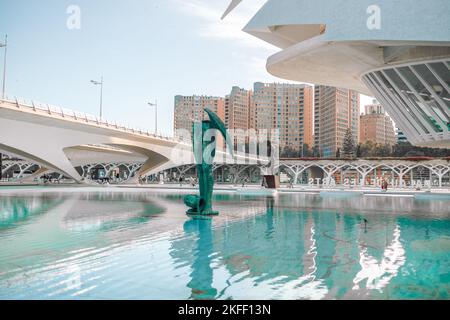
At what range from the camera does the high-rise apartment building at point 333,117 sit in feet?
390

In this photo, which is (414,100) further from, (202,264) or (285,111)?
(285,111)

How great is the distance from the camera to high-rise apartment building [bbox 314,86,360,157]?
11888 cm

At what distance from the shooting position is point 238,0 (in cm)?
2481

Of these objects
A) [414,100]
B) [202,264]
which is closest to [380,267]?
[202,264]

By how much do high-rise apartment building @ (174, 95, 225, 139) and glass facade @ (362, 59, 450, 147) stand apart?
96038 mm

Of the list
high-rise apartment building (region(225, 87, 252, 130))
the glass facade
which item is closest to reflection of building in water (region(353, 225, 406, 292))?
the glass facade

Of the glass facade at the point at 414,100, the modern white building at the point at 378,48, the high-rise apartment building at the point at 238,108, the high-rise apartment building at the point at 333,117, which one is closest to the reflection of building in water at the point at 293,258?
the modern white building at the point at 378,48

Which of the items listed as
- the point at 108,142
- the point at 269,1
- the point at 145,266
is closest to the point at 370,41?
the point at 269,1

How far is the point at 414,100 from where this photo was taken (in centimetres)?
2270

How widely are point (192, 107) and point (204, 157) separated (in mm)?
109573

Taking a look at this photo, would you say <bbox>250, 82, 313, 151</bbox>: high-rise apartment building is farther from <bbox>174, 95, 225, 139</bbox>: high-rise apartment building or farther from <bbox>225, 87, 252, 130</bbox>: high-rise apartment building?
<bbox>174, 95, 225, 139</bbox>: high-rise apartment building

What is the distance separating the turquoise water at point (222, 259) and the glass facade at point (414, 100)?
819 cm

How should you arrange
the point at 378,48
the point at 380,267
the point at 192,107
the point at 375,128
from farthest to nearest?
the point at 375,128 → the point at 192,107 → the point at 378,48 → the point at 380,267

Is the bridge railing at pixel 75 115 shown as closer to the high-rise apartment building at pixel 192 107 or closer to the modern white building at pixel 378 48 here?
the modern white building at pixel 378 48
